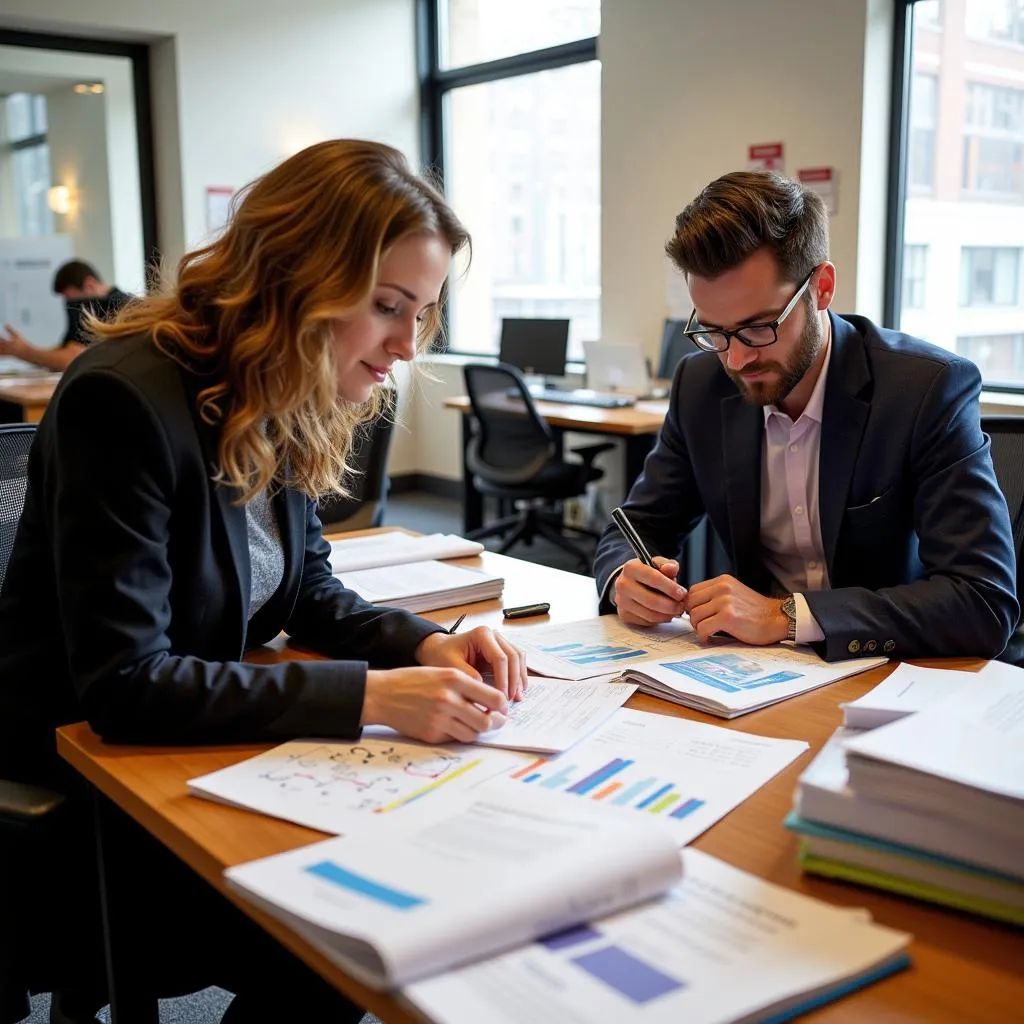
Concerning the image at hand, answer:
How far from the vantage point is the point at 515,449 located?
192 inches

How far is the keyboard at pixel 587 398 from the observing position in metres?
4.91

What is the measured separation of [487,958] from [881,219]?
4363 mm

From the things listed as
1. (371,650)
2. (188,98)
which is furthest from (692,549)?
(188,98)

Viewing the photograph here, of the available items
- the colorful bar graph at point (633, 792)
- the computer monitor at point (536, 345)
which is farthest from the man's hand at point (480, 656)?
the computer monitor at point (536, 345)

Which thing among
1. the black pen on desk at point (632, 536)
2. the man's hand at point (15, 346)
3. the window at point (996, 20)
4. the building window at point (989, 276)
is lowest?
the black pen on desk at point (632, 536)

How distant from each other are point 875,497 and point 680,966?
1.08m

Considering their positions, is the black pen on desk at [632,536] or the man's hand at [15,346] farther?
the man's hand at [15,346]

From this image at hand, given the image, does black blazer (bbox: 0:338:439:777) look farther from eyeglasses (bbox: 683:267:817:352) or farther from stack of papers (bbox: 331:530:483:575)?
eyeglasses (bbox: 683:267:817:352)

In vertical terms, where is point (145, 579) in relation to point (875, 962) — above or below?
above

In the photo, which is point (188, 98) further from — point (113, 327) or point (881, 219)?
point (113, 327)

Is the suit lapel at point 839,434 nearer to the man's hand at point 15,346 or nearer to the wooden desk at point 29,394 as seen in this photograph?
the wooden desk at point 29,394

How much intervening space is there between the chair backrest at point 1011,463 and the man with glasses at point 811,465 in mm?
199

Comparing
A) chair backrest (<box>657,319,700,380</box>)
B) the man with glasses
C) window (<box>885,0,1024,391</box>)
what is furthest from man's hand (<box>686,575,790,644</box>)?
chair backrest (<box>657,319,700,380</box>)

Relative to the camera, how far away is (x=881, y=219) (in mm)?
4566
